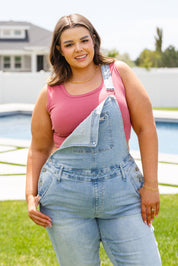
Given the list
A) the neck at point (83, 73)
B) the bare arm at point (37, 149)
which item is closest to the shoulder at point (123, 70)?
the neck at point (83, 73)

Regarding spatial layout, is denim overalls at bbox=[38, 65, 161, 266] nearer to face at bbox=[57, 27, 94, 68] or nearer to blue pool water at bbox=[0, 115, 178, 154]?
face at bbox=[57, 27, 94, 68]

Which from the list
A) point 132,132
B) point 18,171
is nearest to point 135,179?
point 18,171

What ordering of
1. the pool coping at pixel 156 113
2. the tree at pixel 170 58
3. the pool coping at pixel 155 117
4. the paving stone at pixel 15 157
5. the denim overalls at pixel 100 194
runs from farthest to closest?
the tree at pixel 170 58 → the pool coping at pixel 156 113 → the pool coping at pixel 155 117 → the paving stone at pixel 15 157 → the denim overalls at pixel 100 194

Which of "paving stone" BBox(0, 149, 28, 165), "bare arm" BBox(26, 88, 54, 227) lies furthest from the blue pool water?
"bare arm" BBox(26, 88, 54, 227)

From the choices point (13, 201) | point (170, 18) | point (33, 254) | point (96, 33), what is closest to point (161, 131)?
point (13, 201)

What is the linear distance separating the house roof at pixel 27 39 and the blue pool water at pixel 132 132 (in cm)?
1604

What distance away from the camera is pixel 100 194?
6.48ft

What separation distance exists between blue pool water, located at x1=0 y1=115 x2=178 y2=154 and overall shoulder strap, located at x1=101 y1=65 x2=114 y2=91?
9.02 meters

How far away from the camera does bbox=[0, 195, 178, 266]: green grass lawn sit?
3.64 metres

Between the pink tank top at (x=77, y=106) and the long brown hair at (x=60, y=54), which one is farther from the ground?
the long brown hair at (x=60, y=54)

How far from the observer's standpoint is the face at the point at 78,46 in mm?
2096

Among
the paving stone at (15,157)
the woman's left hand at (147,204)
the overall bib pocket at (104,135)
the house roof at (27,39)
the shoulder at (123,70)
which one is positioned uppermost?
the shoulder at (123,70)

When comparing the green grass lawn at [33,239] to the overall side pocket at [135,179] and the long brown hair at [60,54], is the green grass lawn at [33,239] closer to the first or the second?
the overall side pocket at [135,179]

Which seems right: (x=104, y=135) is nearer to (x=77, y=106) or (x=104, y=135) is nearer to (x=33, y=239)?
(x=77, y=106)
